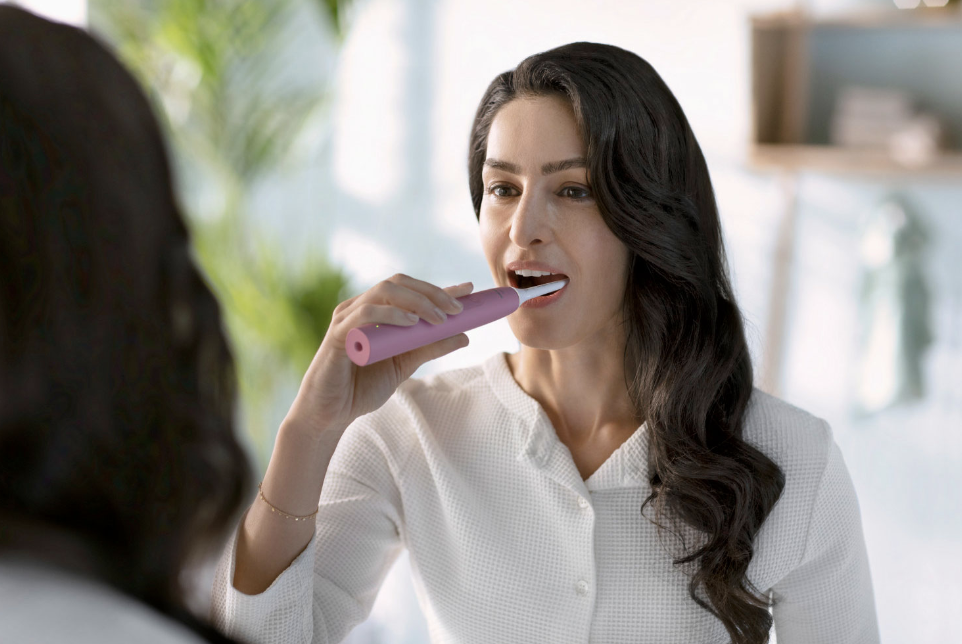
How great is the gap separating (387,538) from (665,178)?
0.61 metres

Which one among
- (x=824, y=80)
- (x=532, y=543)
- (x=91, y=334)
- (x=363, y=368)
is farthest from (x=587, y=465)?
(x=824, y=80)

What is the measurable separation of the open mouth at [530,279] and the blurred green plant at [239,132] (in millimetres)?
1219

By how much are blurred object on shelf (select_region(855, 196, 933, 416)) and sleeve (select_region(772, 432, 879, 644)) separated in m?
1.25

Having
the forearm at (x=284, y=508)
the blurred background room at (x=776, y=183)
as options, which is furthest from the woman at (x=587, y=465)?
the blurred background room at (x=776, y=183)

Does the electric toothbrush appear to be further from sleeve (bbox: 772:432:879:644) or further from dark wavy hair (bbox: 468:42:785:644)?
sleeve (bbox: 772:432:879:644)

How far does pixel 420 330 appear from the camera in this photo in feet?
2.97

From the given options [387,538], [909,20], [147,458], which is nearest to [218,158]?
[387,538]

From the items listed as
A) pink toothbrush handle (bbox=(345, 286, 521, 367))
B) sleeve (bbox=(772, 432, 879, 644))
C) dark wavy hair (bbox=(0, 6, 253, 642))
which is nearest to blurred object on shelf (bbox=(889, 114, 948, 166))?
sleeve (bbox=(772, 432, 879, 644))

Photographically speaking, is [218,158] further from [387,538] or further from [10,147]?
[10,147]

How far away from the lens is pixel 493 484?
3.76 ft

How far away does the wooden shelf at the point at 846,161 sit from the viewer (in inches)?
81.4

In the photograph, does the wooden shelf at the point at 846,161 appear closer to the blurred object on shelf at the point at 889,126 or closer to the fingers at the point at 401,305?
the blurred object on shelf at the point at 889,126

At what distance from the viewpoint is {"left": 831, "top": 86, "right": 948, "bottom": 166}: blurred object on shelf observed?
2.09 meters

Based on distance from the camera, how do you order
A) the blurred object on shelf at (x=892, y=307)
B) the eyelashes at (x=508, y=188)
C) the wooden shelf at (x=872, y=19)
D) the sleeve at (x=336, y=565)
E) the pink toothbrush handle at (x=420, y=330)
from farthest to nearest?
the blurred object on shelf at (x=892, y=307) → the wooden shelf at (x=872, y=19) → the eyelashes at (x=508, y=188) → the sleeve at (x=336, y=565) → the pink toothbrush handle at (x=420, y=330)
